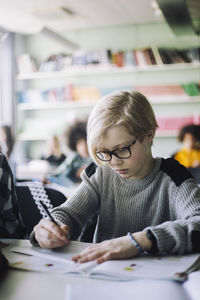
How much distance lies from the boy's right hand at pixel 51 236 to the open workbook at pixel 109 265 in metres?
0.02

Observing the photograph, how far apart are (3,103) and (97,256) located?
5.84 m

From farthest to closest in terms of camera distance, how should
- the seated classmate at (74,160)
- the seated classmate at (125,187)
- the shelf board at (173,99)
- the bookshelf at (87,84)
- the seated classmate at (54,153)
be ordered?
the bookshelf at (87,84) < the shelf board at (173,99) < the seated classmate at (54,153) < the seated classmate at (74,160) < the seated classmate at (125,187)

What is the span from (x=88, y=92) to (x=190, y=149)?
1.98 metres

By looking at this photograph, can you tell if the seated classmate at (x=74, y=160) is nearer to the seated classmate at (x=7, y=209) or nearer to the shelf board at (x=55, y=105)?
the shelf board at (x=55, y=105)

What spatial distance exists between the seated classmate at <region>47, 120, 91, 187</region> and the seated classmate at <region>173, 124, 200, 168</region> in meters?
1.17

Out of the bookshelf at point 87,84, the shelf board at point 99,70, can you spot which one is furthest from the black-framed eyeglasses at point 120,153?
the shelf board at point 99,70

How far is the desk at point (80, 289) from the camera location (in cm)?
84

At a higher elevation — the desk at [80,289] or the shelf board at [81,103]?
the shelf board at [81,103]

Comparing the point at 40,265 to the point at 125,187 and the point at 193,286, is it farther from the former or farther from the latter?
the point at 125,187

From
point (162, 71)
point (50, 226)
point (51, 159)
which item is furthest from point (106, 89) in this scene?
point (50, 226)

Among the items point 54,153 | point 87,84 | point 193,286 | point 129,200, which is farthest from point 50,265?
point 87,84

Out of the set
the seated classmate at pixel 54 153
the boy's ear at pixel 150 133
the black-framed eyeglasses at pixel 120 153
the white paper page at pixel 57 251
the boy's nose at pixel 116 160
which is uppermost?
the boy's ear at pixel 150 133

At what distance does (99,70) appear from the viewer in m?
6.19

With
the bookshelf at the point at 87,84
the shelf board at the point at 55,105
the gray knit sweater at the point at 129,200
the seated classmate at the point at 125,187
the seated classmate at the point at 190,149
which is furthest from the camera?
the shelf board at the point at 55,105
